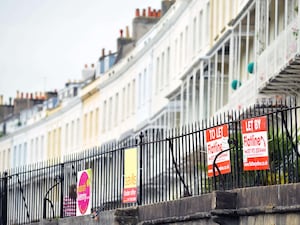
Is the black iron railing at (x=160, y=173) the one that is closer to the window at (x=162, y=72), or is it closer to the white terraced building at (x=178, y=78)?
the white terraced building at (x=178, y=78)

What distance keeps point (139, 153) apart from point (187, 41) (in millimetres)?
29498

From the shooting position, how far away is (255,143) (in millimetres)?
22656

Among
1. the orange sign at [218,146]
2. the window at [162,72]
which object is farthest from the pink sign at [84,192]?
the window at [162,72]

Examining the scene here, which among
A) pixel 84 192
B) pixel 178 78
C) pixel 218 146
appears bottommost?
pixel 84 192

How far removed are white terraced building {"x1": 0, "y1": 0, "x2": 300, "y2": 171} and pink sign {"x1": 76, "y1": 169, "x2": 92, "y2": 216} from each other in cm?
609

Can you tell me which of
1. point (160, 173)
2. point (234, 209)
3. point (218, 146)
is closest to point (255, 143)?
point (234, 209)

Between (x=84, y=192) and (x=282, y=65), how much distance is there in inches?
281

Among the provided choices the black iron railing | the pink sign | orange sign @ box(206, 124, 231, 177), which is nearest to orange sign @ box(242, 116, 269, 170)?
the black iron railing

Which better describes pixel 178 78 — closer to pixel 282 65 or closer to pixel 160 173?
pixel 282 65

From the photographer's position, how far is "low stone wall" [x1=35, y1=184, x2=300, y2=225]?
68.2 feet

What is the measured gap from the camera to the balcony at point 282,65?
114 feet

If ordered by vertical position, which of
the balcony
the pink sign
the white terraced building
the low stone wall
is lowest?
the low stone wall

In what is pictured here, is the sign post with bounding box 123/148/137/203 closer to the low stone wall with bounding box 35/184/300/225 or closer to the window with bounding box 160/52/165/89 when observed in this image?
the low stone wall with bounding box 35/184/300/225

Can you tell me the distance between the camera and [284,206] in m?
20.8
